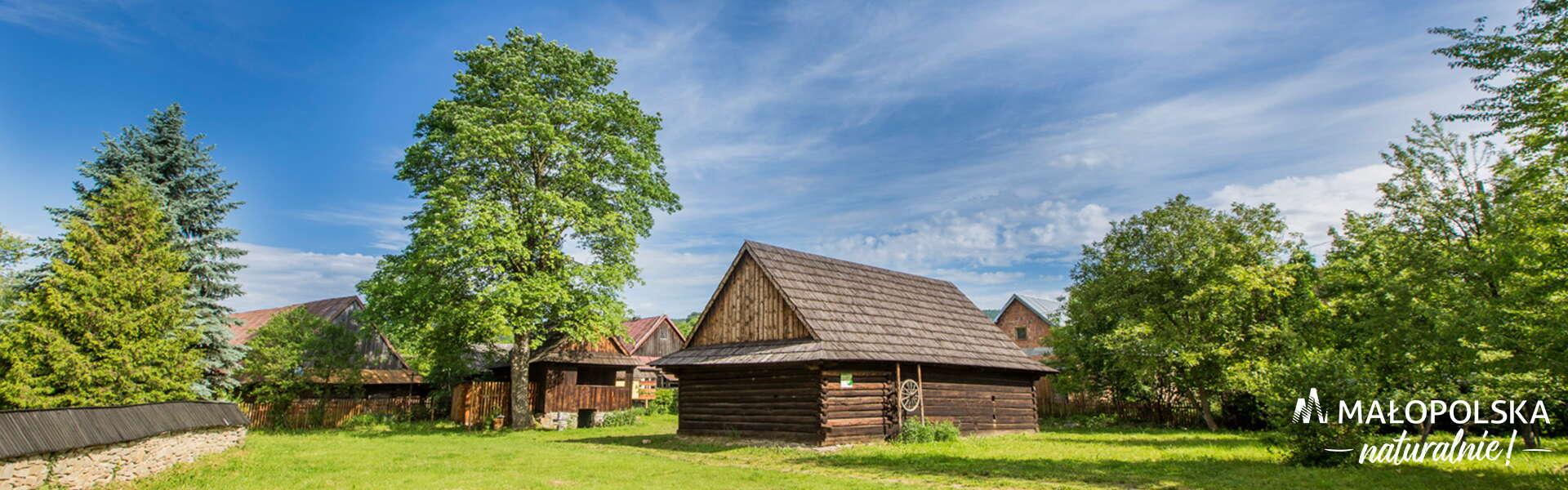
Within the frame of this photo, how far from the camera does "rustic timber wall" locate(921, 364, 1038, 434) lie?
22.4m

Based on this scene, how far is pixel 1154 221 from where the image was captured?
2814 cm

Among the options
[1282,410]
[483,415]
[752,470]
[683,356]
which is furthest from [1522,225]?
[483,415]

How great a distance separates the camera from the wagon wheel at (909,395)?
69.0ft

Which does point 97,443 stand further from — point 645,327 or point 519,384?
point 645,327

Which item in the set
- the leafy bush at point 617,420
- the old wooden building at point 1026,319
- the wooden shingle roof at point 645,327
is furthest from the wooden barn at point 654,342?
the old wooden building at point 1026,319

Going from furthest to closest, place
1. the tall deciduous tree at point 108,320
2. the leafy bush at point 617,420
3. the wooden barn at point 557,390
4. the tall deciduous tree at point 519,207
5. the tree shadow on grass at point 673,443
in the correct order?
the leafy bush at point 617,420, the wooden barn at point 557,390, the tall deciduous tree at point 519,207, the tree shadow on grass at point 673,443, the tall deciduous tree at point 108,320

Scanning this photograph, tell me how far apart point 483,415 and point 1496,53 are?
103 ft

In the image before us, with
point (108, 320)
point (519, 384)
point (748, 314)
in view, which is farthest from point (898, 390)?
point (108, 320)

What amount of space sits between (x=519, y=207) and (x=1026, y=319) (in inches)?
1512

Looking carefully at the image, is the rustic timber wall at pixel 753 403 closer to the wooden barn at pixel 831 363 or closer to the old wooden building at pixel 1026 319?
the wooden barn at pixel 831 363

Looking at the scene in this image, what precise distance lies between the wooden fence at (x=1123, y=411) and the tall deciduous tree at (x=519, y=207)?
2041 cm

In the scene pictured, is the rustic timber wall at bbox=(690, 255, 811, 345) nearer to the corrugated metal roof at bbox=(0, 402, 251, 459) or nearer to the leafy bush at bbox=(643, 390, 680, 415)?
the corrugated metal roof at bbox=(0, 402, 251, 459)

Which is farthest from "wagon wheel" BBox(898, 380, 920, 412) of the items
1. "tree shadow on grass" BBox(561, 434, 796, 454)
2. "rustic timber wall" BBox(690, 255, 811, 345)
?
"tree shadow on grass" BBox(561, 434, 796, 454)

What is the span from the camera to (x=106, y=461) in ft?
39.3
